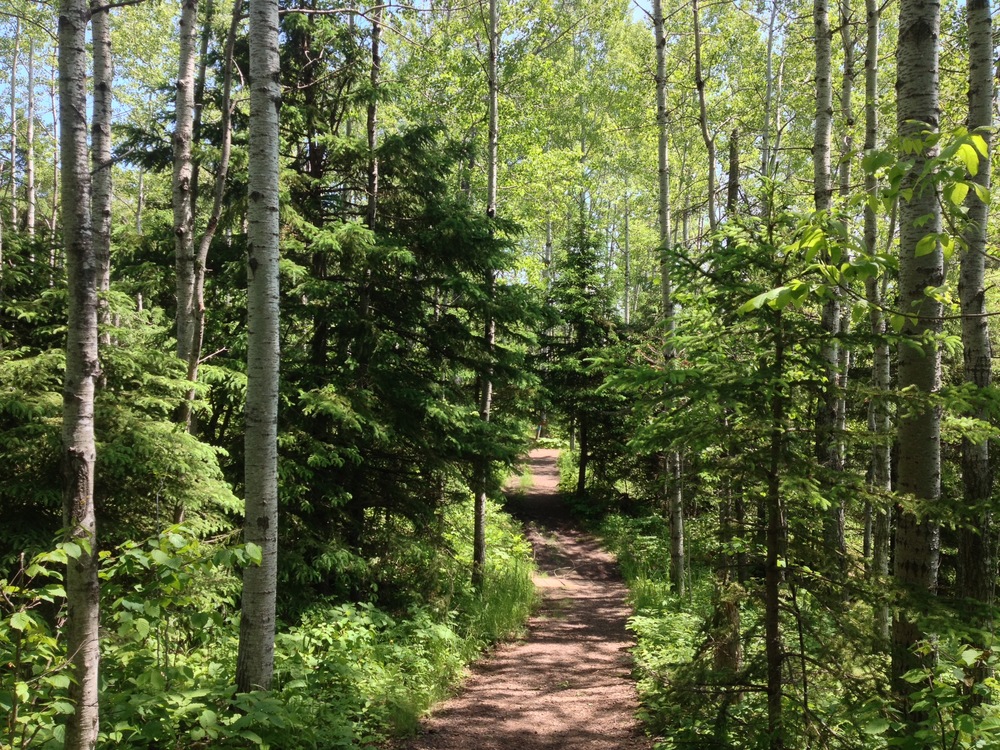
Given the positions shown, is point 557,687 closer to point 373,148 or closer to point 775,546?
point 775,546

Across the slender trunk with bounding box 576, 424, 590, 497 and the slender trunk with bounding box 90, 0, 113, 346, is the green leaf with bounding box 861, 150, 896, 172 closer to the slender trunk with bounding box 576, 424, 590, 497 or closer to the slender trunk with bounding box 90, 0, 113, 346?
the slender trunk with bounding box 90, 0, 113, 346

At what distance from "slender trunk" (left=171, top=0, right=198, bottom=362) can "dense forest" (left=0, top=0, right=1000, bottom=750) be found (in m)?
0.04

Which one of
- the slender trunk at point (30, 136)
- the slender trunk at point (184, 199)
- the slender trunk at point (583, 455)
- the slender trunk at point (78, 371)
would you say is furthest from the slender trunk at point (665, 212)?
the slender trunk at point (30, 136)

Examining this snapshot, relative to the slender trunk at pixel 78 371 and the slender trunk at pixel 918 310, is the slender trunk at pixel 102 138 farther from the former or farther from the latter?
the slender trunk at pixel 918 310

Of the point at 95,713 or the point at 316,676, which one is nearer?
the point at 95,713

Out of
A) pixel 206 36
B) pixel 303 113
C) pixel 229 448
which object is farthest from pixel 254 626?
pixel 206 36

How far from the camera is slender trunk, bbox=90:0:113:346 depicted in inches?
215

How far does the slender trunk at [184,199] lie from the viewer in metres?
5.93

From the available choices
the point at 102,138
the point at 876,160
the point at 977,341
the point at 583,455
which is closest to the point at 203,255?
the point at 102,138

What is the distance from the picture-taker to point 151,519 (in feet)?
17.2

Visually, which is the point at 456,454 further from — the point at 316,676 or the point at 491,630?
the point at 316,676

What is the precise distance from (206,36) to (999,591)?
47.9 ft

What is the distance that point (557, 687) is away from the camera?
6.89 metres

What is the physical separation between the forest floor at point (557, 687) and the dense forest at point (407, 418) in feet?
1.28
